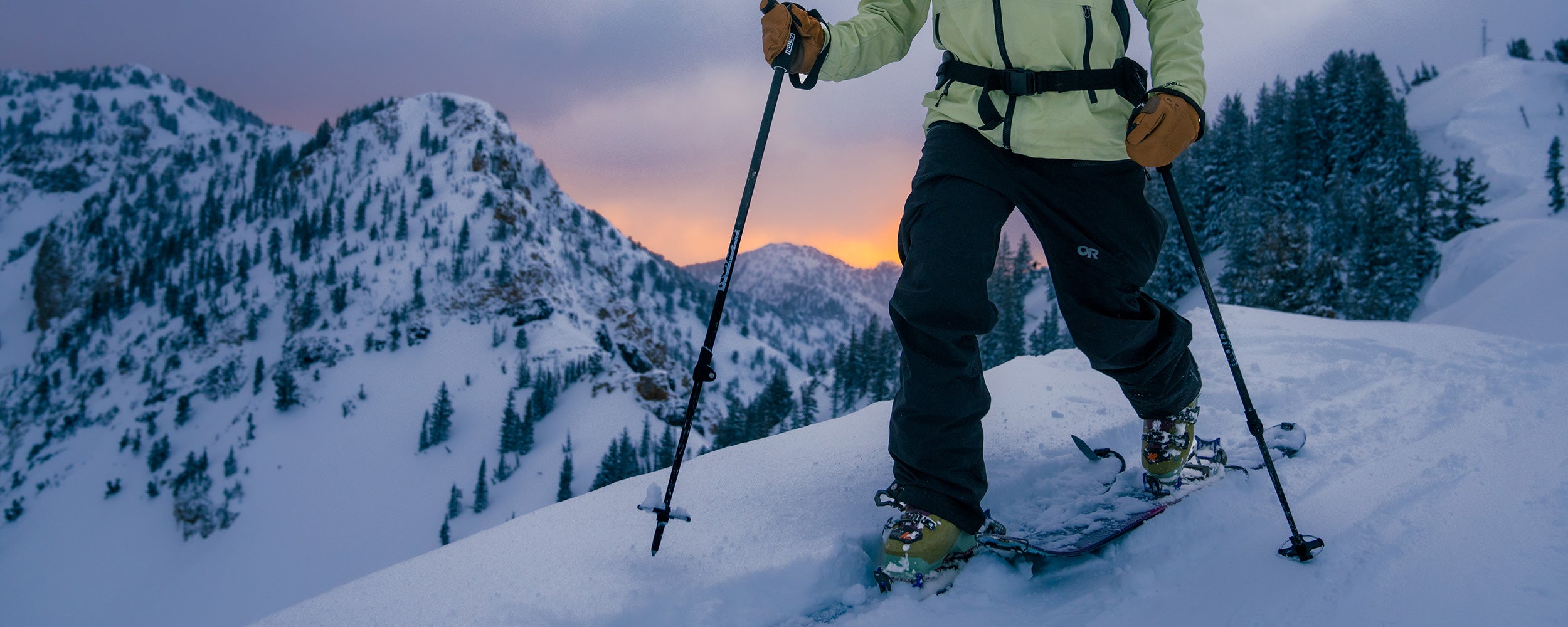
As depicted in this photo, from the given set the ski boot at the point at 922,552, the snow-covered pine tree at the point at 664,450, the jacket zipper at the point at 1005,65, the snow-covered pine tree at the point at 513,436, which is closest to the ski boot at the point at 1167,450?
the ski boot at the point at 922,552

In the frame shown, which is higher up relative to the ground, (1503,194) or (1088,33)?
(1088,33)

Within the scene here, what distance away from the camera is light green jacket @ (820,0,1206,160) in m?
2.20

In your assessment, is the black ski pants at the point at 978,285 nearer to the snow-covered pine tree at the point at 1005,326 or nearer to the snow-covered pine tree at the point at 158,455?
the snow-covered pine tree at the point at 1005,326

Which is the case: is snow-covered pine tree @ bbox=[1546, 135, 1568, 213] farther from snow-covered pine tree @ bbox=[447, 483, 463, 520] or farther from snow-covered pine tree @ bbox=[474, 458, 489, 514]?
snow-covered pine tree @ bbox=[447, 483, 463, 520]

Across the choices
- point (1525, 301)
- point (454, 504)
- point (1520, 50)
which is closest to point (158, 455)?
point (454, 504)

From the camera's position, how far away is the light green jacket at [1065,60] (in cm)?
220

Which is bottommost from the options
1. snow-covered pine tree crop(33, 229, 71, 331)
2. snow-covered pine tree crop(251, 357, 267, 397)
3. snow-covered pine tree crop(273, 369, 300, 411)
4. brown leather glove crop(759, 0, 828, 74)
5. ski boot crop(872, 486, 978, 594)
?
ski boot crop(872, 486, 978, 594)

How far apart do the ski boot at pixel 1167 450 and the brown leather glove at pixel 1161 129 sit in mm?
1038

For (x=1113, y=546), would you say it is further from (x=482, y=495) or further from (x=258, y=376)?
(x=258, y=376)

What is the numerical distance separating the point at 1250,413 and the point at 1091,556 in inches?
29.8

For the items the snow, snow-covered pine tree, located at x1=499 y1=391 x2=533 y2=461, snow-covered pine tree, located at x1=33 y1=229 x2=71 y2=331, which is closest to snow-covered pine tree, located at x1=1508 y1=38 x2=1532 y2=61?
the snow

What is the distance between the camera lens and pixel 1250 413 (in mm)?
2170

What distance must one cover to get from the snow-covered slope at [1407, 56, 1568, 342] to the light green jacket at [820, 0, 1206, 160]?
5.67m

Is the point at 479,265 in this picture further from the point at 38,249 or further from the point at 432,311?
the point at 38,249
